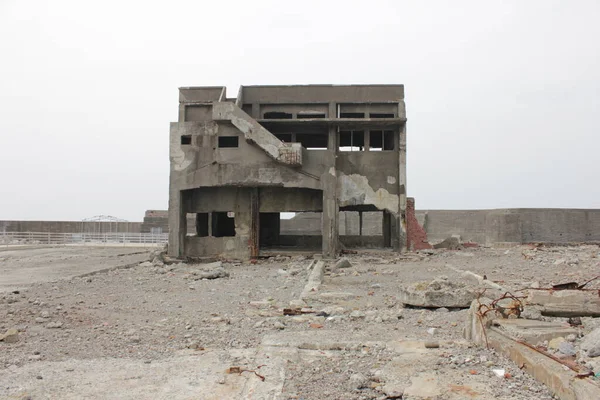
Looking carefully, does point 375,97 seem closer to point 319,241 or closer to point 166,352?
point 319,241

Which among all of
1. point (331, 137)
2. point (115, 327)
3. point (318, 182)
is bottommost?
point (115, 327)

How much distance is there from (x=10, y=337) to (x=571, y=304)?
675 cm

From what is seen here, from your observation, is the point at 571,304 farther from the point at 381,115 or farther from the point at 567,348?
the point at 381,115

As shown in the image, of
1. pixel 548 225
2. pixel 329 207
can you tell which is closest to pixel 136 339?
pixel 329 207

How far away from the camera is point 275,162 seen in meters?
17.9

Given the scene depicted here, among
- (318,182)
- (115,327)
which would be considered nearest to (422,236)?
(318,182)

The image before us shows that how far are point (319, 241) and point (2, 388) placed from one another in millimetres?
20149

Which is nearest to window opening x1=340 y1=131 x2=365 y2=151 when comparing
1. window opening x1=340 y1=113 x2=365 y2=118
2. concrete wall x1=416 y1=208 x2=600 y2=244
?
window opening x1=340 y1=113 x2=365 y2=118

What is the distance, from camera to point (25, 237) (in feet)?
104

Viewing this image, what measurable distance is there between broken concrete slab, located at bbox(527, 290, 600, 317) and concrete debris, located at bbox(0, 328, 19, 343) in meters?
6.38

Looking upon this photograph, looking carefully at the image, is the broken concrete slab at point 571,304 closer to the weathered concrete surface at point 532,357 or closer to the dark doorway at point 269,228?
the weathered concrete surface at point 532,357

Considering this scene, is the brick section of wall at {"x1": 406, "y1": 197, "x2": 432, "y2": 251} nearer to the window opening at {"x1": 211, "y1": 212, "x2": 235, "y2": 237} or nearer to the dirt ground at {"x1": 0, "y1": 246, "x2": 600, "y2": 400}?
the dirt ground at {"x1": 0, "y1": 246, "x2": 600, "y2": 400}

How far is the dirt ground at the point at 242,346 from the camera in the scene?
397 cm

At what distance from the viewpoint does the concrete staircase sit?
17.5 m
